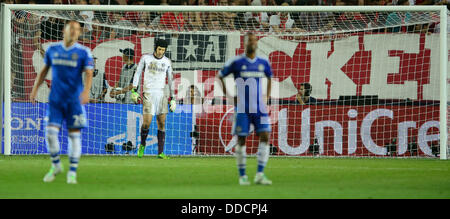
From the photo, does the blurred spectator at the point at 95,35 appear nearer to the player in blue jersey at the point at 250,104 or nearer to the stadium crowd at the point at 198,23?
the stadium crowd at the point at 198,23

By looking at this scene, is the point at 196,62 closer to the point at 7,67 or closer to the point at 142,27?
the point at 142,27

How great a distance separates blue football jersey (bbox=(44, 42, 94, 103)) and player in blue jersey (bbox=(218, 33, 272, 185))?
1.84 meters

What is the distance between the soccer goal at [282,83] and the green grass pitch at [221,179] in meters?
2.34

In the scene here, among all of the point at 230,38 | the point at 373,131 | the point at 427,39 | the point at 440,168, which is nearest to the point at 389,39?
the point at 427,39

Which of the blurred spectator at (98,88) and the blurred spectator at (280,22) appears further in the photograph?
the blurred spectator at (280,22)

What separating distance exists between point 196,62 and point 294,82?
229 centimetres

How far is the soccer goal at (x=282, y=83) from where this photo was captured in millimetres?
16734

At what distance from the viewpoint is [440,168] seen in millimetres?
12953

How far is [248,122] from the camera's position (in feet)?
30.8

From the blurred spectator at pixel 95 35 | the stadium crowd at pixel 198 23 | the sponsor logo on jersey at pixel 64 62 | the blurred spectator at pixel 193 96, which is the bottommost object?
the blurred spectator at pixel 193 96

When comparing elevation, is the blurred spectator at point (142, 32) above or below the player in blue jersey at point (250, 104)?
above

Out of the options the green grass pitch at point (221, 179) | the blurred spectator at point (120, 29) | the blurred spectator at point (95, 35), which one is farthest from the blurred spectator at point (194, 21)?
the green grass pitch at point (221, 179)

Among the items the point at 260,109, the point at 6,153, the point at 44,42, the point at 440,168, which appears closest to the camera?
the point at 260,109

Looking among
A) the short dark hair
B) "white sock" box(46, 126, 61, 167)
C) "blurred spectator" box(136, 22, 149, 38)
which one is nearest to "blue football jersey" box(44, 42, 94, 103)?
"white sock" box(46, 126, 61, 167)
